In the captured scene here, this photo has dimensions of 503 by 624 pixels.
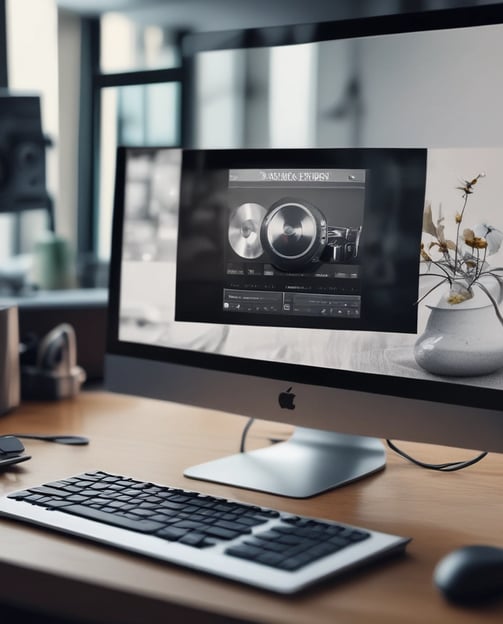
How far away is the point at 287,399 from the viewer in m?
1.16

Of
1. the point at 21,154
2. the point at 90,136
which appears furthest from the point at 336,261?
the point at 90,136

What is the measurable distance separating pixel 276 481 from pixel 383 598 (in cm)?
37

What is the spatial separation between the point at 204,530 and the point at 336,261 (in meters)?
0.40

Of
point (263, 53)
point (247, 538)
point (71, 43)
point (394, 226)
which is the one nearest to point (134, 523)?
point (247, 538)

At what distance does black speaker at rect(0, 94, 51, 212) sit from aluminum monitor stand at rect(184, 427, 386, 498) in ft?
2.51

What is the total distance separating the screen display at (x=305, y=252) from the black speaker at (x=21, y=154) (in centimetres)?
46

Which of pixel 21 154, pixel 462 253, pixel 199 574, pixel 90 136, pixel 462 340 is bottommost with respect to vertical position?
pixel 199 574

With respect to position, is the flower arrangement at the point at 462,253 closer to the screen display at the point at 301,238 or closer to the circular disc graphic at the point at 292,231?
the screen display at the point at 301,238

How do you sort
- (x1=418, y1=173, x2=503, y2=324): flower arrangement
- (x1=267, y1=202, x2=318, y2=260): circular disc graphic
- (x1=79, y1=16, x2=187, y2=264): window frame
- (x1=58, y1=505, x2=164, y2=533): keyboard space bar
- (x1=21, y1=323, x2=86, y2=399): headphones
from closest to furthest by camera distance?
(x1=58, y1=505, x2=164, y2=533): keyboard space bar, (x1=418, y1=173, x2=503, y2=324): flower arrangement, (x1=267, y1=202, x2=318, y2=260): circular disc graphic, (x1=21, y1=323, x2=86, y2=399): headphones, (x1=79, y1=16, x2=187, y2=264): window frame

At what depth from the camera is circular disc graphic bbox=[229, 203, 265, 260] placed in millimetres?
1176

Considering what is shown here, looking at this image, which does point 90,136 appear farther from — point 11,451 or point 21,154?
point 11,451

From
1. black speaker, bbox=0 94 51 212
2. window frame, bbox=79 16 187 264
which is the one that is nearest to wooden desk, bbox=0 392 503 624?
black speaker, bbox=0 94 51 212

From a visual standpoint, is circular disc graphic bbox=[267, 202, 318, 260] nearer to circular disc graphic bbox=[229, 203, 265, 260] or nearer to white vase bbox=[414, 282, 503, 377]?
circular disc graphic bbox=[229, 203, 265, 260]

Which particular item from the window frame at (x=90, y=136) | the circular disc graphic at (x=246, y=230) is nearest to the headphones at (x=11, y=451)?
the circular disc graphic at (x=246, y=230)
